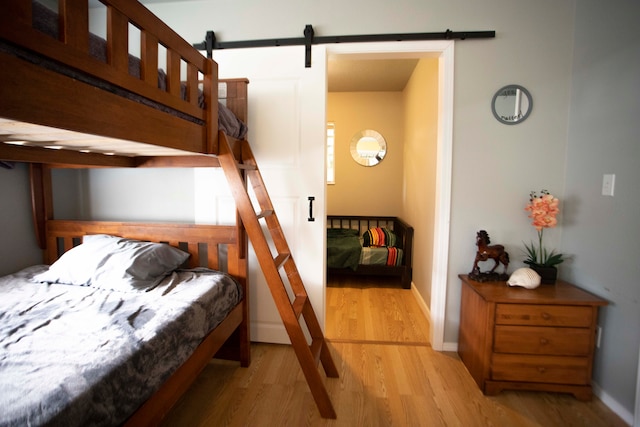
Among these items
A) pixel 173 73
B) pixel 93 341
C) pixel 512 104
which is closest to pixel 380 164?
pixel 512 104

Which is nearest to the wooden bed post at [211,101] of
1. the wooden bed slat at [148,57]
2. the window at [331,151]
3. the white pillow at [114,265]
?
the wooden bed slat at [148,57]

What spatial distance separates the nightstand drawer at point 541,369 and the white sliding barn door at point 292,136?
44.8 inches

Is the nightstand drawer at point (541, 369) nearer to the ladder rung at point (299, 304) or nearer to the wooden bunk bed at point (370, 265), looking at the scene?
the ladder rung at point (299, 304)

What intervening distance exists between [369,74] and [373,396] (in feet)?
11.3

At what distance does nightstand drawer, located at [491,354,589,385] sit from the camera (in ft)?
5.28

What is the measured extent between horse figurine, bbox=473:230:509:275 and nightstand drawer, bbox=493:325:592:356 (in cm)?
40

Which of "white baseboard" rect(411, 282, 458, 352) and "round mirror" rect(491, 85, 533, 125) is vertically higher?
"round mirror" rect(491, 85, 533, 125)

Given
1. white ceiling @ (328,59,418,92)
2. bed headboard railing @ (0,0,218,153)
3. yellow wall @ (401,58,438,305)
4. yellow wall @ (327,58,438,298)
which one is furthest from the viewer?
yellow wall @ (327,58,438,298)

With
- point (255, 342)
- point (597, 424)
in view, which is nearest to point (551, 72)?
point (597, 424)

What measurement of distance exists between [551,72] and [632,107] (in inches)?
22.2

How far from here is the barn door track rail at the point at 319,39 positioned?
189 centimetres

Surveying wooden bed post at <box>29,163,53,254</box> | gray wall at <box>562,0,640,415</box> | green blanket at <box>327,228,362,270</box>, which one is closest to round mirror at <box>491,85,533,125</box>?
gray wall at <box>562,0,640,415</box>

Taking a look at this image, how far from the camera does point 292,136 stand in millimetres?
2047

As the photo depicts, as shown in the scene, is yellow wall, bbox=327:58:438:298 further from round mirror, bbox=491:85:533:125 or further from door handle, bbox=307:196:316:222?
door handle, bbox=307:196:316:222
